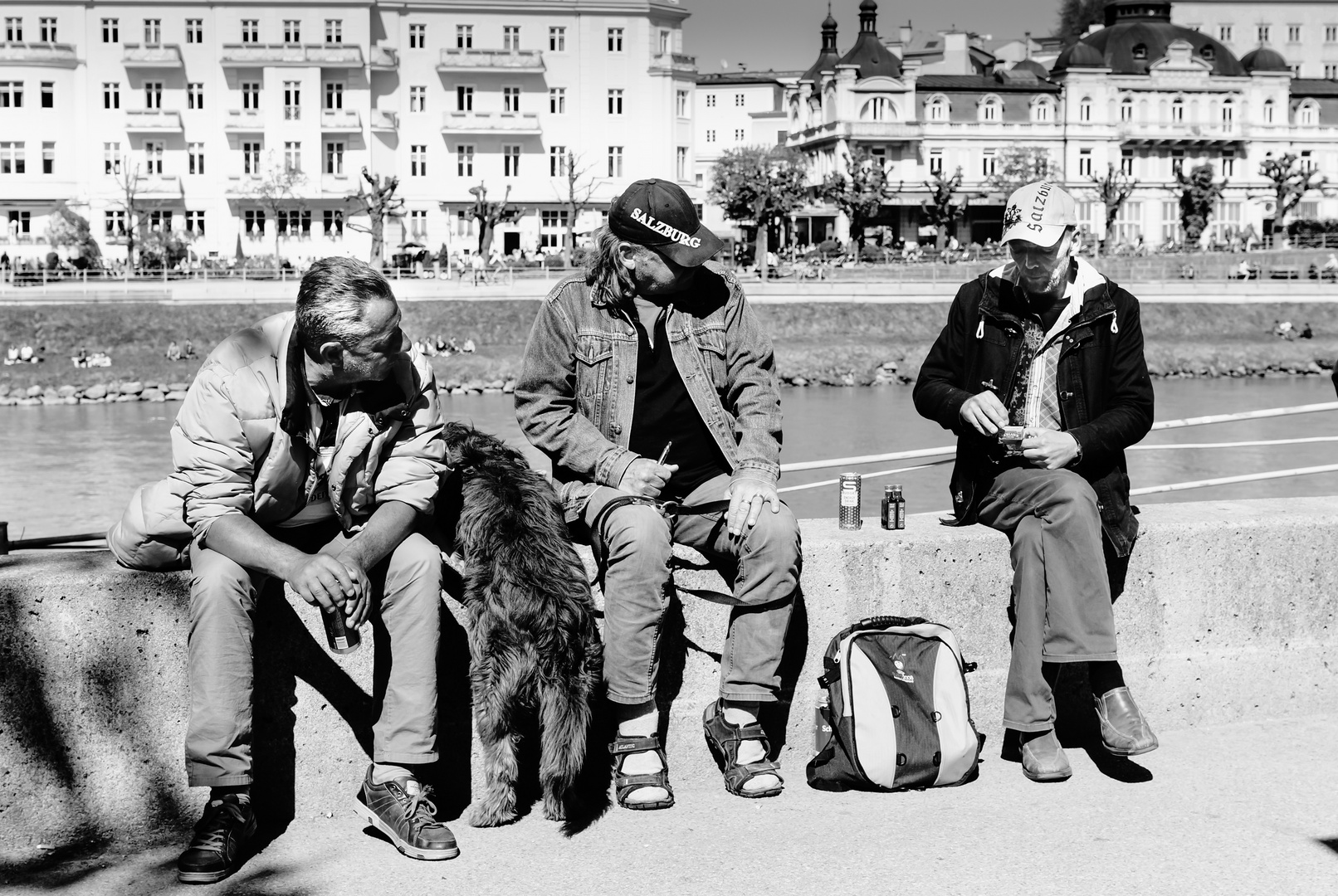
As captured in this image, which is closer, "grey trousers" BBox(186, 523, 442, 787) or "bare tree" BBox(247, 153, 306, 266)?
"grey trousers" BBox(186, 523, 442, 787)

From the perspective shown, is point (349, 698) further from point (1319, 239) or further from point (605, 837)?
point (1319, 239)

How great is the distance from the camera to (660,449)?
161 inches

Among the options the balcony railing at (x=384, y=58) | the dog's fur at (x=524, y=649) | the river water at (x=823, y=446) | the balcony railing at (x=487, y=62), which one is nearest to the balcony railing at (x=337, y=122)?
the balcony railing at (x=384, y=58)

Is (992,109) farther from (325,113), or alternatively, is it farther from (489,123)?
(325,113)

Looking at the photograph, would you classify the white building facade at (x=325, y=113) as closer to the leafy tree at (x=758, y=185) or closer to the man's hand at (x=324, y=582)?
the leafy tree at (x=758, y=185)

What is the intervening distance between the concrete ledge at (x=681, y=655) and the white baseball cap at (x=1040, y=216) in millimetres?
818

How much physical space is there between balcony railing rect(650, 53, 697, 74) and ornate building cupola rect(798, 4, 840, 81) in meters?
31.5

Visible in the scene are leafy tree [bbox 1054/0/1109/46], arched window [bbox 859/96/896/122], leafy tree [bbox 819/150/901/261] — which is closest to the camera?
leafy tree [bbox 819/150/901/261]

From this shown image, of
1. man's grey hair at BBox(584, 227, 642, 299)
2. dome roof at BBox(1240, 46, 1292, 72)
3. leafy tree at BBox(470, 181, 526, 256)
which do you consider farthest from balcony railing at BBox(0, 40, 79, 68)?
man's grey hair at BBox(584, 227, 642, 299)

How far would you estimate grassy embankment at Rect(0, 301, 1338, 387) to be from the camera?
126ft

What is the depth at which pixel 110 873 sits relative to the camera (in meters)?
3.31

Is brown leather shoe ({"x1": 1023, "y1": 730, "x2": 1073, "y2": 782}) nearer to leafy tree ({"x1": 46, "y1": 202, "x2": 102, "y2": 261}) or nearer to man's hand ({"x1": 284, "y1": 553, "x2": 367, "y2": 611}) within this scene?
man's hand ({"x1": 284, "y1": 553, "x2": 367, "y2": 611})

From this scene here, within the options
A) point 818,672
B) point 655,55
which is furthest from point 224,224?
point 818,672

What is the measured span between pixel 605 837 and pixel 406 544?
809 millimetres
